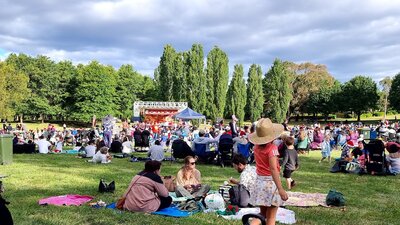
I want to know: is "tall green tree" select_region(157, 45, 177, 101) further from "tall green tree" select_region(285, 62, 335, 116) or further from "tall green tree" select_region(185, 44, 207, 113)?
"tall green tree" select_region(285, 62, 335, 116)

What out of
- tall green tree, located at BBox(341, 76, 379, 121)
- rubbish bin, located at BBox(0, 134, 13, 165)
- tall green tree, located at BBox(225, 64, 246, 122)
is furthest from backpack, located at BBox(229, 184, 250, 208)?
tall green tree, located at BBox(341, 76, 379, 121)

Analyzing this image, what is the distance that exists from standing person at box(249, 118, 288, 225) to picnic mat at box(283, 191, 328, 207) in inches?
125

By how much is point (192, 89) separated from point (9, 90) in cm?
2657

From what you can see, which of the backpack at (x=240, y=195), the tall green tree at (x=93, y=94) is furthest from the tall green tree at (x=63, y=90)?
the backpack at (x=240, y=195)

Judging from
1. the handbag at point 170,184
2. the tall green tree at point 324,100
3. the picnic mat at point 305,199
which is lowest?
the picnic mat at point 305,199

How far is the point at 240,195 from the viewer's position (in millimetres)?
7207

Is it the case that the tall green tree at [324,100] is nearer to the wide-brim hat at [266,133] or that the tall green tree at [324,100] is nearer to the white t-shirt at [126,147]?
the white t-shirt at [126,147]

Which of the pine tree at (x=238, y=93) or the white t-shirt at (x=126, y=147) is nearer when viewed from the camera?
the white t-shirt at (x=126, y=147)

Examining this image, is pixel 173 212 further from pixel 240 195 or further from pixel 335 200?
pixel 335 200

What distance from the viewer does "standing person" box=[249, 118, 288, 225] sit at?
4.42 m

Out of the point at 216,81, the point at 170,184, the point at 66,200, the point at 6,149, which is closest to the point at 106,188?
the point at 66,200

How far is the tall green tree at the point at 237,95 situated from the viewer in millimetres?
66062

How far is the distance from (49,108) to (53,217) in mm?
61349

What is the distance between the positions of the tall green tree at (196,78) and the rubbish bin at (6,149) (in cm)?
4736
